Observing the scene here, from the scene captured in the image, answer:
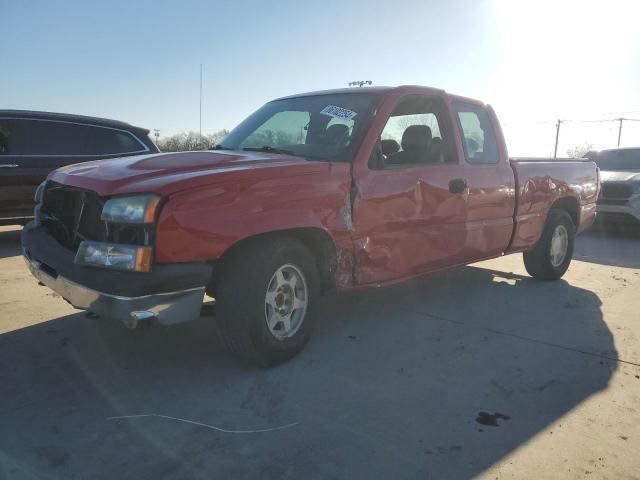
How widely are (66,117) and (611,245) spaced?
8.65 m

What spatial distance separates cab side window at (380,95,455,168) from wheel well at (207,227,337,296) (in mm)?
793

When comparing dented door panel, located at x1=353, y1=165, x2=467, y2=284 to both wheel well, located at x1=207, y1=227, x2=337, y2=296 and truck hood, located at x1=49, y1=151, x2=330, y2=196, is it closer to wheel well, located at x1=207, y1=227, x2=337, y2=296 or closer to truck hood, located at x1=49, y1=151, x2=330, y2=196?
wheel well, located at x1=207, y1=227, x2=337, y2=296

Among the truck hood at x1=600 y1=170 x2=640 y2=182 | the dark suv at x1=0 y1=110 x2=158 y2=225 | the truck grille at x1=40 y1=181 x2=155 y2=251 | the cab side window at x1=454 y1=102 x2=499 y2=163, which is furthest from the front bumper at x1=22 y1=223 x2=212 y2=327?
the truck hood at x1=600 y1=170 x2=640 y2=182

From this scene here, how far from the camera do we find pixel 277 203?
3.34 m

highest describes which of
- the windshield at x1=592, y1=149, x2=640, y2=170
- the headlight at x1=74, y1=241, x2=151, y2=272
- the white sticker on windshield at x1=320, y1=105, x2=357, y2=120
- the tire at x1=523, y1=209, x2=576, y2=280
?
the white sticker on windshield at x1=320, y1=105, x2=357, y2=120

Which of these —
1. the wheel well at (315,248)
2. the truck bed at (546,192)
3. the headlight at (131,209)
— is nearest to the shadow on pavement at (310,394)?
the wheel well at (315,248)

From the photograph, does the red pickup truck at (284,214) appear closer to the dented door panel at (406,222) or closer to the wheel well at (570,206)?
the dented door panel at (406,222)

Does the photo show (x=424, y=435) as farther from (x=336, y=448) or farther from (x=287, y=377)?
(x=287, y=377)

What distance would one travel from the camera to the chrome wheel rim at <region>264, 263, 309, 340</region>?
138 inches

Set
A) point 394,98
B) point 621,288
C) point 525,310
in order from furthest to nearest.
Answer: point 621,288
point 525,310
point 394,98

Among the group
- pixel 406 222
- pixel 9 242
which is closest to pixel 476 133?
pixel 406 222

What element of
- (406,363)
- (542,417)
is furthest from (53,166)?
(542,417)

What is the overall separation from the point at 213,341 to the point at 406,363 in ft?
4.61

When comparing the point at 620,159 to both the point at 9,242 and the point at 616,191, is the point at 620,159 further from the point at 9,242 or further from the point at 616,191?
the point at 9,242
